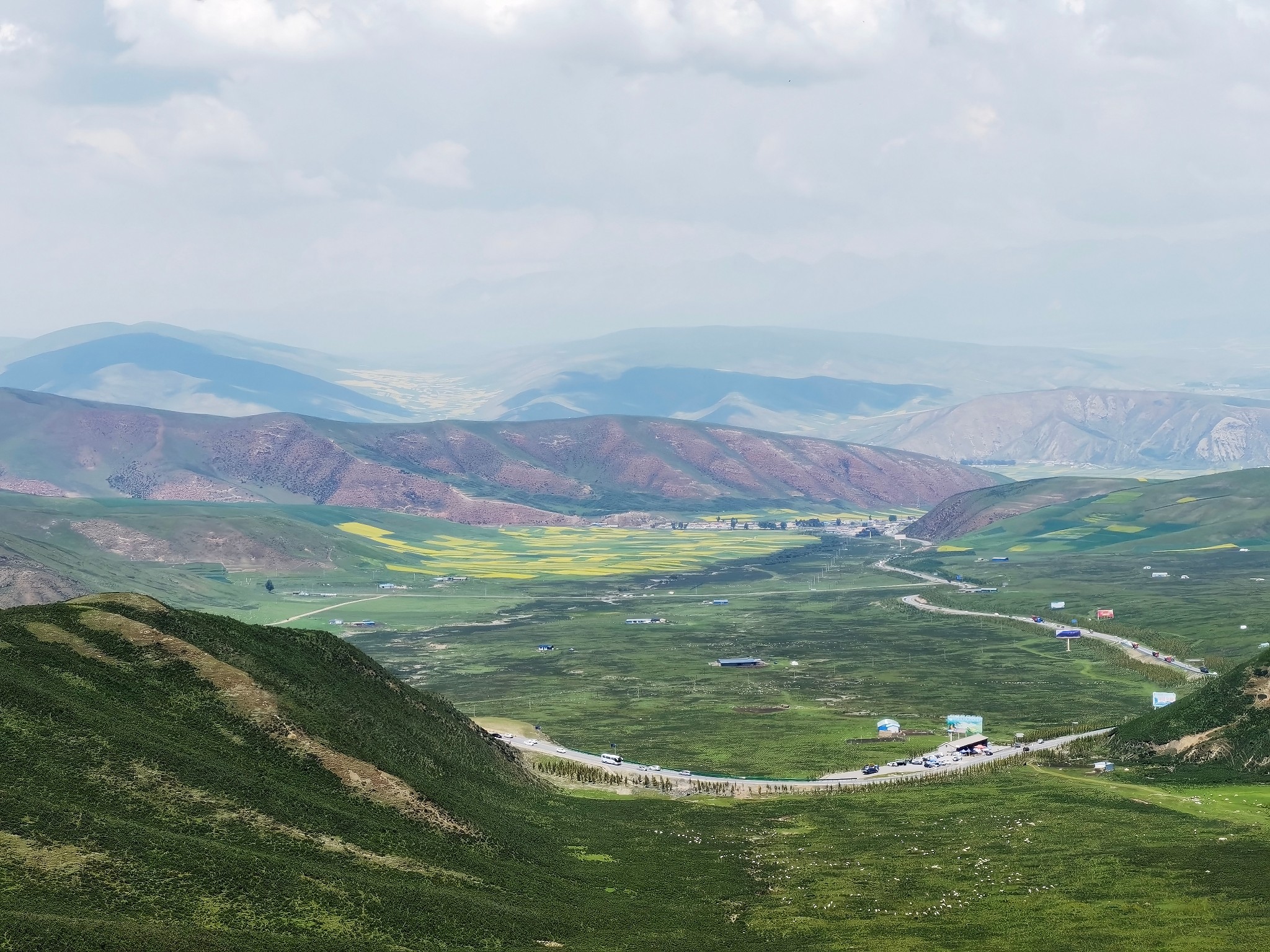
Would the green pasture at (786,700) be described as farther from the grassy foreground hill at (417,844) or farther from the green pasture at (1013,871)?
the grassy foreground hill at (417,844)

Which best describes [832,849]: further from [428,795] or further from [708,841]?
[428,795]

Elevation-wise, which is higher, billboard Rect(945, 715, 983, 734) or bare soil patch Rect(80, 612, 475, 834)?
bare soil patch Rect(80, 612, 475, 834)

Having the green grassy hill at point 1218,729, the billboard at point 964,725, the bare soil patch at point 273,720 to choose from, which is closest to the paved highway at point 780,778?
the billboard at point 964,725

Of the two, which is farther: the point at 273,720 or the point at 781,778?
the point at 781,778

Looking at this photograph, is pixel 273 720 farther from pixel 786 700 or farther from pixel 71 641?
pixel 786 700

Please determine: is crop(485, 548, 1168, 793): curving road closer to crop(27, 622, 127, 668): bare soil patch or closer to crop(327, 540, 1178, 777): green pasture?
crop(327, 540, 1178, 777): green pasture

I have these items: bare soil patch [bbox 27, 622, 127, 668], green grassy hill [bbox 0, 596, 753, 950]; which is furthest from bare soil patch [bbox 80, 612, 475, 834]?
bare soil patch [bbox 27, 622, 127, 668]

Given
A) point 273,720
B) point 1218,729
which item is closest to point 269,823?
point 273,720
